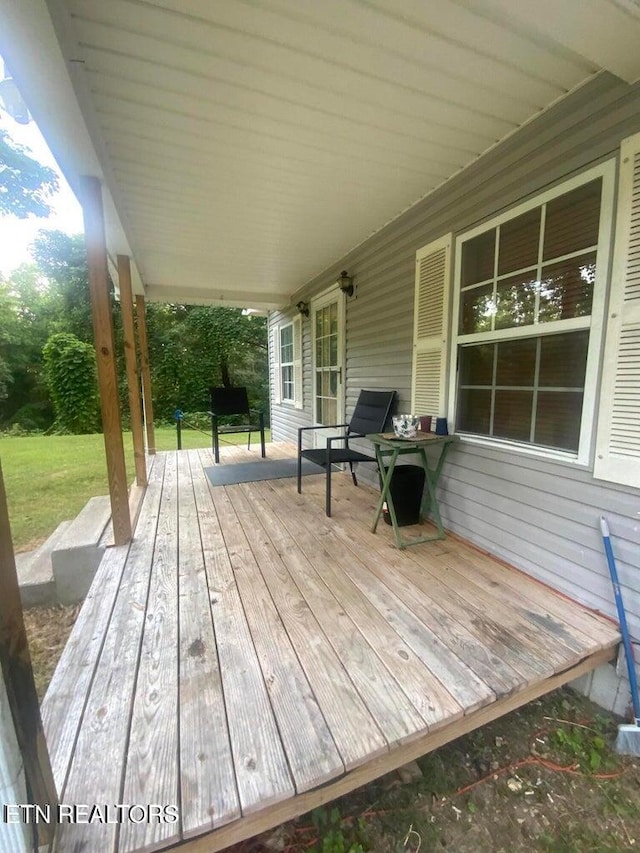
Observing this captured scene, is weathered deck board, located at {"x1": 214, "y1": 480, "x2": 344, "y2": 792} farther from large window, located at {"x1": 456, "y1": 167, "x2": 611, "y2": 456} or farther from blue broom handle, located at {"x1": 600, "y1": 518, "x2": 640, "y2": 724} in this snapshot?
large window, located at {"x1": 456, "y1": 167, "x2": 611, "y2": 456}

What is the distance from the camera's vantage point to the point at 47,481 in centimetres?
442

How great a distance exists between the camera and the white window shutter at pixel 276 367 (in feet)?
22.0

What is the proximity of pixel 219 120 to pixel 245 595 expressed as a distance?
2.39 metres

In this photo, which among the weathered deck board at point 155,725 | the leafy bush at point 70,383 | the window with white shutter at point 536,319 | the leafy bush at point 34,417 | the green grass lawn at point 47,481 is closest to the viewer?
the weathered deck board at point 155,725

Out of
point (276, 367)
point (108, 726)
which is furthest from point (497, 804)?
point (276, 367)

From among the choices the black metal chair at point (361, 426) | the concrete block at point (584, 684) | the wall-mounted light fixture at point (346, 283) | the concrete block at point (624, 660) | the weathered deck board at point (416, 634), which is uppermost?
the wall-mounted light fixture at point (346, 283)

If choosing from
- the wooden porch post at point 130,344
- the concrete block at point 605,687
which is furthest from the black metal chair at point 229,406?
the concrete block at point 605,687

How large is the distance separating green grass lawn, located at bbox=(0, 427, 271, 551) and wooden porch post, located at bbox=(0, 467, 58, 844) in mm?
1821

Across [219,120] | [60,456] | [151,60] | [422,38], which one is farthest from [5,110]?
[60,456]

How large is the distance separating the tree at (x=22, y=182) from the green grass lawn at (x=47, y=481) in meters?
5.87

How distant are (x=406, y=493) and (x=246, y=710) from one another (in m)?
1.71

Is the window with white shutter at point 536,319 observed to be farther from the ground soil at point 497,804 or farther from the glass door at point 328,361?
the glass door at point 328,361

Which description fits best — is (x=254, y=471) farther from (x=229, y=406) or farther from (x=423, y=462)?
(x=423, y=462)

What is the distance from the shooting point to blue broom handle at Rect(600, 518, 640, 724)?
140 centimetres
